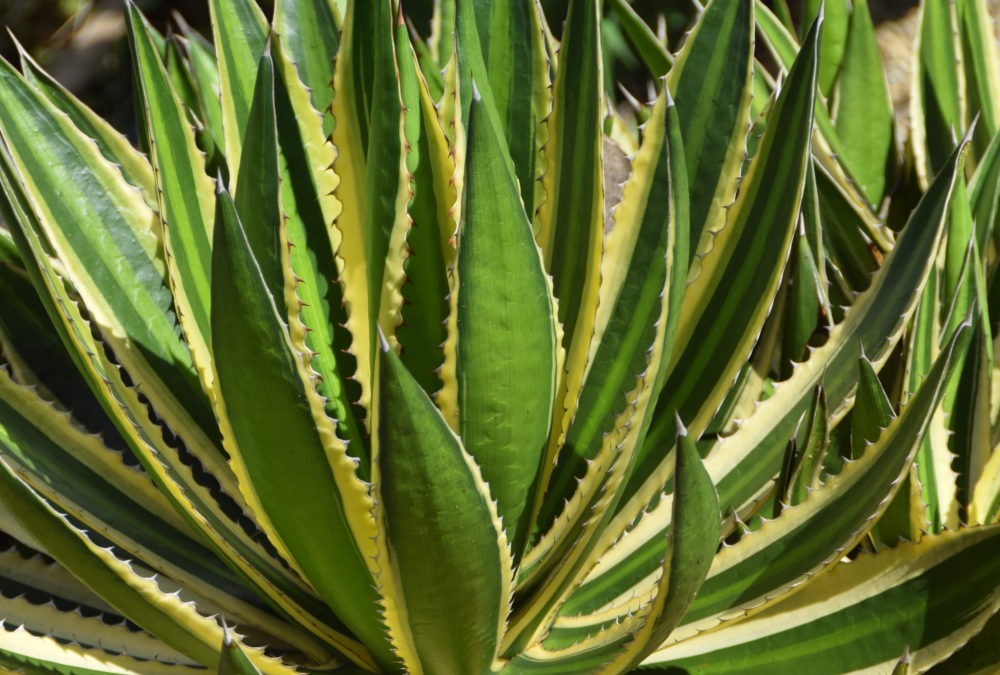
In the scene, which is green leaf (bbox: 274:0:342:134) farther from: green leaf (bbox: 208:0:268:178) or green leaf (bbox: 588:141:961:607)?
green leaf (bbox: 588:141:961:607)

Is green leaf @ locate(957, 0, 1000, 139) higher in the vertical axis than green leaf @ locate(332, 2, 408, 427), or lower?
higher

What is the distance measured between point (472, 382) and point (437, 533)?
0.13m

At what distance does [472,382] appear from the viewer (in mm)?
761

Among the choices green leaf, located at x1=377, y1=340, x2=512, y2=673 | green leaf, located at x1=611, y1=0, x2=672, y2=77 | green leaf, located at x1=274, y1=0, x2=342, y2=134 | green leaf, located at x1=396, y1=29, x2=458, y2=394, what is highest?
green leaf, located at x1=611, y1=0, x2=672, y2=77

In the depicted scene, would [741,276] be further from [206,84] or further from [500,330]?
[206,84]

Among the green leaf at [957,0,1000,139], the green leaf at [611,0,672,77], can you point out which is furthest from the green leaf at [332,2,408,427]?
the green leaf at [957,0,1000,139]

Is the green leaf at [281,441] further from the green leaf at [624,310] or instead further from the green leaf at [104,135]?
the green leaf at [104,135]

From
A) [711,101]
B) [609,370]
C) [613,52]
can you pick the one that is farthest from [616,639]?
[613,52]

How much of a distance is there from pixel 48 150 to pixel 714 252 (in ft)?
2.01

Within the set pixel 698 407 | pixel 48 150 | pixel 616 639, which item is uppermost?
pixel 48 150

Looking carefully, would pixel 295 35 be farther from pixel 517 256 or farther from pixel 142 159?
pixel 517 256

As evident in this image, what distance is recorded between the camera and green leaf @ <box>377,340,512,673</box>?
24.0 inches

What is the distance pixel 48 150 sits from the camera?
100 cm

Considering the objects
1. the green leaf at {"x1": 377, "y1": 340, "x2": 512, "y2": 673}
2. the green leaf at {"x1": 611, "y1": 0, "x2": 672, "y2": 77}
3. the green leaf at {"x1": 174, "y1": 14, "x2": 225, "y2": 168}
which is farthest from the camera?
the green leaf at {"x1": 611, "y1": 0, "x2": 672, "y2": 77}
